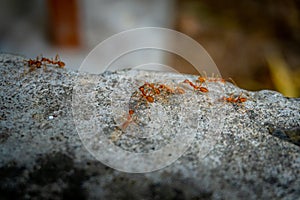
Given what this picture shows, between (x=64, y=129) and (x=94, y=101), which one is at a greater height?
(x=94, y=101)

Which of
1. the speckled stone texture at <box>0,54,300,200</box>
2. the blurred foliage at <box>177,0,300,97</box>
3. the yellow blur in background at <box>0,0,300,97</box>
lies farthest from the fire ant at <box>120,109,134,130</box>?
the blurred foliage at <box>177,0,300,97</box>

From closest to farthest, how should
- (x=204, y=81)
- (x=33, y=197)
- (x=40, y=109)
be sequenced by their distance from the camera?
(x=33, y=197) → (x=40, y=109) → (x=204, y=81)

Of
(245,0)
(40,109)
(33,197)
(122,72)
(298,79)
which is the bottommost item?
(33,197)

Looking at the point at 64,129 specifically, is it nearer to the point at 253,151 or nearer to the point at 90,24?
the point at 253,151

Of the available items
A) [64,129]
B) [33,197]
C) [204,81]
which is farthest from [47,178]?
[204,81]

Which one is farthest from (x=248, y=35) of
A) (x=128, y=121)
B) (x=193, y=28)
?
(x=128, y=121)

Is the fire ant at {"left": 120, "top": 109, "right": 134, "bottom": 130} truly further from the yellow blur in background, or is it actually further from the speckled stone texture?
the yellow blur in background

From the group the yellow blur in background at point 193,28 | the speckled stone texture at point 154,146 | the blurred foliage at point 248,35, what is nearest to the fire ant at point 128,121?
the speckled stone texture at point 154,146
